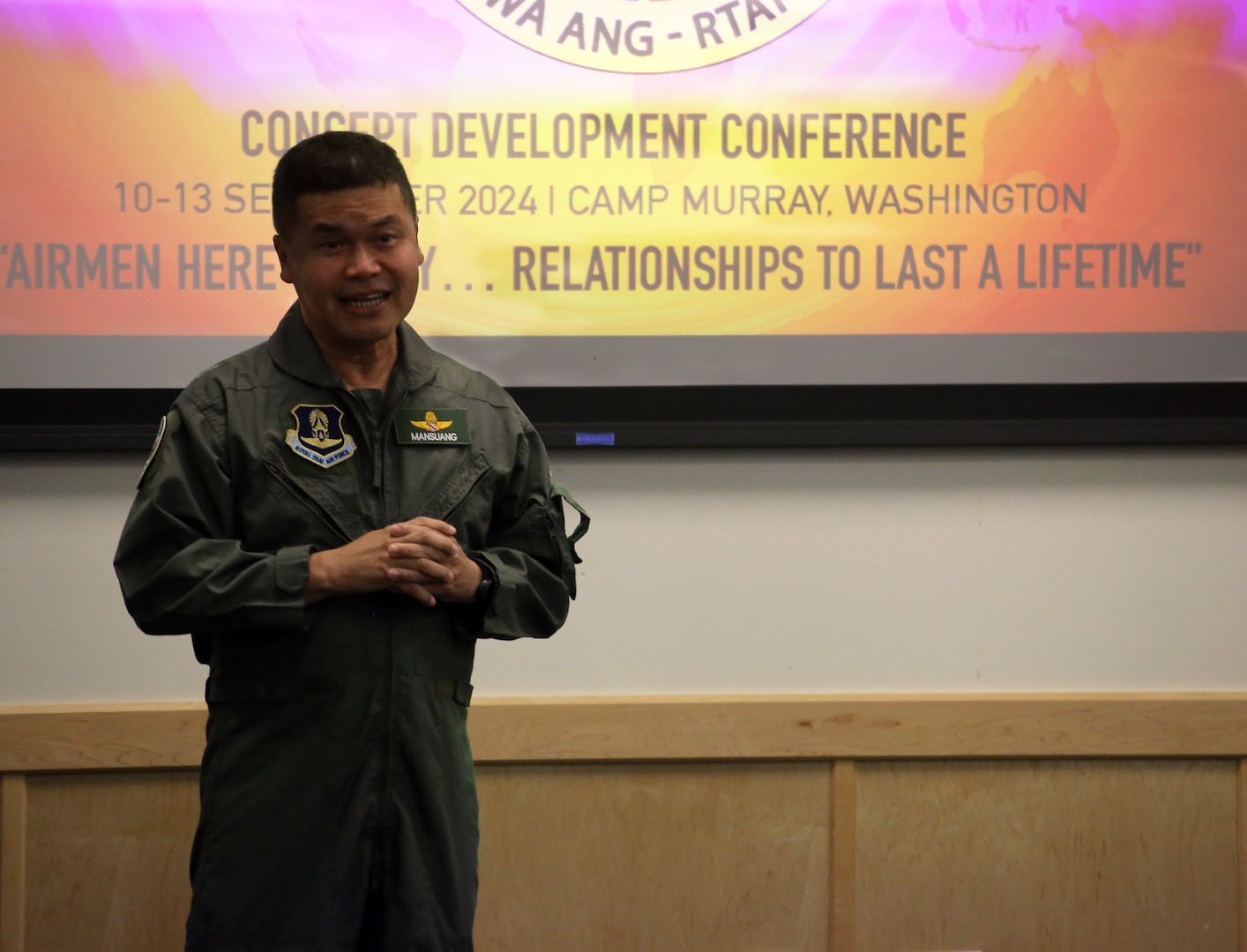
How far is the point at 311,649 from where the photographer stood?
1243 mm

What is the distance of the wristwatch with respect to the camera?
4.19 feet

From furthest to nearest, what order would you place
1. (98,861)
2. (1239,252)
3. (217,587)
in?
(1239,252) → (98,861) → (217,587)

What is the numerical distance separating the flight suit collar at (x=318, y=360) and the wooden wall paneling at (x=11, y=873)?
3.79 feet

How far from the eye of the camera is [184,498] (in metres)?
1.22

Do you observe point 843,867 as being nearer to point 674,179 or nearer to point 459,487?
point 459,487

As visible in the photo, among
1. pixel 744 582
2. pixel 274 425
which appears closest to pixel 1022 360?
pixel 744 582

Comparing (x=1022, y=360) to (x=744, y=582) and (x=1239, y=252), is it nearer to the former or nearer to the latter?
(x=1239, y=252)

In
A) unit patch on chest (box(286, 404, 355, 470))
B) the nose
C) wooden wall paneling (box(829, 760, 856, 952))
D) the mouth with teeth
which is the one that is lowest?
wooden wall paneling (box(829, 760, 856, 952))

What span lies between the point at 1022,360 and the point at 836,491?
0.42 m

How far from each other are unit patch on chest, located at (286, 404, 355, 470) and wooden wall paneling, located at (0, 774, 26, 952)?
3.75 ft

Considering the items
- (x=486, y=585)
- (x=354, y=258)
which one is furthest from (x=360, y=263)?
(x=486, y=585)

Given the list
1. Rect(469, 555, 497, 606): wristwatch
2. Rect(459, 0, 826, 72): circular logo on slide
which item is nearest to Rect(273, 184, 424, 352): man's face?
Rect(469, 555, 497, 606): wristwatch

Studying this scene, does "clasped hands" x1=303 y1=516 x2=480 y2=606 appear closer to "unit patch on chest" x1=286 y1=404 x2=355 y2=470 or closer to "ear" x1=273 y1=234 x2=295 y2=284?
"unit patch on chest" x1=286 y1=404 x2=355 y2=470

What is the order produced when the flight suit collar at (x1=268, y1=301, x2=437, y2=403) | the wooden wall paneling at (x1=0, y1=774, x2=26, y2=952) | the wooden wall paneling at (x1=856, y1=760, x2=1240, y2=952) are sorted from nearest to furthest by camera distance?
the flight suit collar at (x1=268, y1=301, x2=437, y2=403) → the wooden wall paneling at (x1=0, y1=774, x2=26, y2=952) → the wooden wall paneling at (x1=856, y1=760, x2=1240, y2=952)
